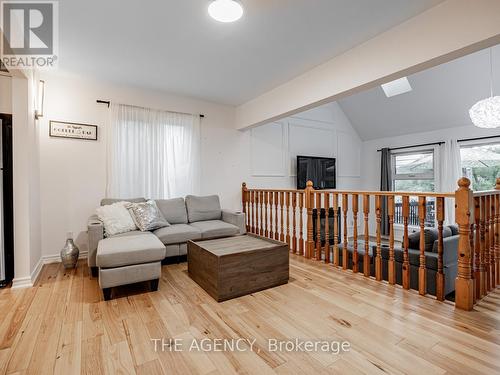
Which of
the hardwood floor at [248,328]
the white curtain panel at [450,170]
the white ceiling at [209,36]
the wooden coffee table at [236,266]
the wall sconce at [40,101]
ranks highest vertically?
the white ceiling at [209,36]

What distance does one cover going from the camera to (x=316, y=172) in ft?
19.0

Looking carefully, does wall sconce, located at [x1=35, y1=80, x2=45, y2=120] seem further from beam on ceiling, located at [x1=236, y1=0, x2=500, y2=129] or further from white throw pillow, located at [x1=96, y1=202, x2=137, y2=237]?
beam on ceiling, located at [x1=236, y1=0, x2=500, y2=129]

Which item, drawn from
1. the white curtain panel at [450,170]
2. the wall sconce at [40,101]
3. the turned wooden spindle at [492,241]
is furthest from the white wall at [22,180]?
the white curtain panel at [450,170]

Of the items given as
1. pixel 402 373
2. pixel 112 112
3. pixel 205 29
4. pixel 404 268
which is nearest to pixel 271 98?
pixel 205 29

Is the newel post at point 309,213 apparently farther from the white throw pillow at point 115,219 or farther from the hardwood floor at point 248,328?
the white throw pillow at point 115,219

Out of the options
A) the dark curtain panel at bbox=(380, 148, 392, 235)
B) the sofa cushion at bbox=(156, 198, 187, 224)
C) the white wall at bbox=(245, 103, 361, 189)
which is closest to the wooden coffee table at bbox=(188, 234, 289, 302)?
the sofa cushion at bbox=(156, 198, 187, 224)

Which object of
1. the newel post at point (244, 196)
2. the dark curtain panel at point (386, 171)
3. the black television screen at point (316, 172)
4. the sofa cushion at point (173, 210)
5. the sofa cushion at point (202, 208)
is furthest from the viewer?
the dark curtain panel at point (386, 171)

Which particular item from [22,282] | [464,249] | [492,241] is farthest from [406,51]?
[22,282]

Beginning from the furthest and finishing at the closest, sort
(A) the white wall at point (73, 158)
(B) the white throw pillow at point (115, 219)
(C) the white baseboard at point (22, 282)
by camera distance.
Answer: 1. (A) the white wall at point (73, 158)
2. (B) the white throw pillow at point (115, 219)
3. (C) the white baseboard at point (22, 282)

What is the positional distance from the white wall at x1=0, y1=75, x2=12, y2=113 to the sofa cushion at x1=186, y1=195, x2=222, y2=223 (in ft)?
7.34

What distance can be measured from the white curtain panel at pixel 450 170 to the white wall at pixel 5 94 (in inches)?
266

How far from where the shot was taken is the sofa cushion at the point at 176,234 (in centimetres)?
309

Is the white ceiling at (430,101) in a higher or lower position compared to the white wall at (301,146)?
higher

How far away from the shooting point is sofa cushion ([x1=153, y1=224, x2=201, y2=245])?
10.1 ft
